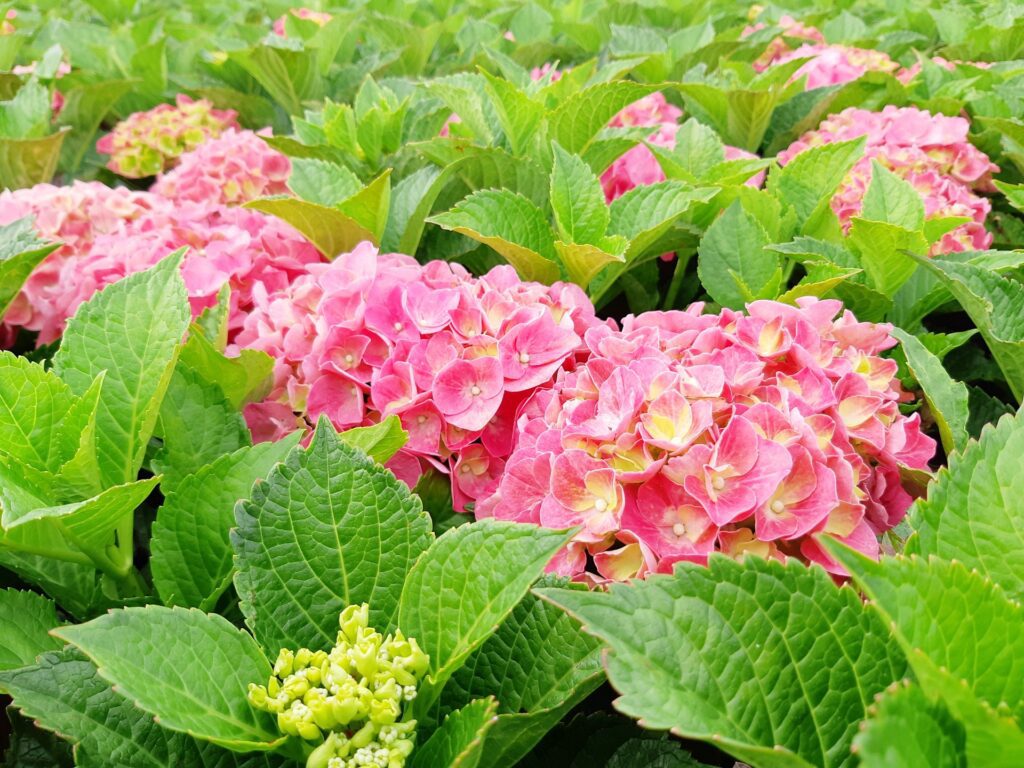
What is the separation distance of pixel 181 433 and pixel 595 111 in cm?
102

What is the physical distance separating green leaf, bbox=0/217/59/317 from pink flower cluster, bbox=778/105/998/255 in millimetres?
1375

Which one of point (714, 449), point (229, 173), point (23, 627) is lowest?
point (23, 627)

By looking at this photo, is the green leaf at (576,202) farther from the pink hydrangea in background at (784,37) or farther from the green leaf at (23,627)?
the pink hydrangea in background at (784,37)

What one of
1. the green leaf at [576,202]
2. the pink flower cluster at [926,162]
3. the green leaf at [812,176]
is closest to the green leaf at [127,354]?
the green leaf at [576,202]

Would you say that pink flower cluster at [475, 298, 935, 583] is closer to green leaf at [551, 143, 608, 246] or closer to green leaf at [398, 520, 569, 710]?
green leaf at [398, 520, 569, 710]

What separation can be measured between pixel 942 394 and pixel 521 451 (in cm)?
55

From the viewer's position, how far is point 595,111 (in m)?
1.75

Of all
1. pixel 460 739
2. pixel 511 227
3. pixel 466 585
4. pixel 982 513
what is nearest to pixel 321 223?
pixel 511 227

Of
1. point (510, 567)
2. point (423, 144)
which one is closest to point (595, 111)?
point (423, 144)

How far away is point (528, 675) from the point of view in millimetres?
885

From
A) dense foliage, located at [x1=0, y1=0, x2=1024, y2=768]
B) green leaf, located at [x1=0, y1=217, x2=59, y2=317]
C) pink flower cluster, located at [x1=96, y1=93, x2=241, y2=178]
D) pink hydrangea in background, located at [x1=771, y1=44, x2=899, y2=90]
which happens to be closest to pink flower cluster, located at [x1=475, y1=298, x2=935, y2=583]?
dense foliage, located at [x1=0, y1=0, x2=1024, y2=768]

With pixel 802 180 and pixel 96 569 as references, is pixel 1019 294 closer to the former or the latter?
pixel 802 180

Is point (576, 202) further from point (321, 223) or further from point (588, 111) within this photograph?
point (321, 223)

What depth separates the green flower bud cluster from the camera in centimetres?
78
